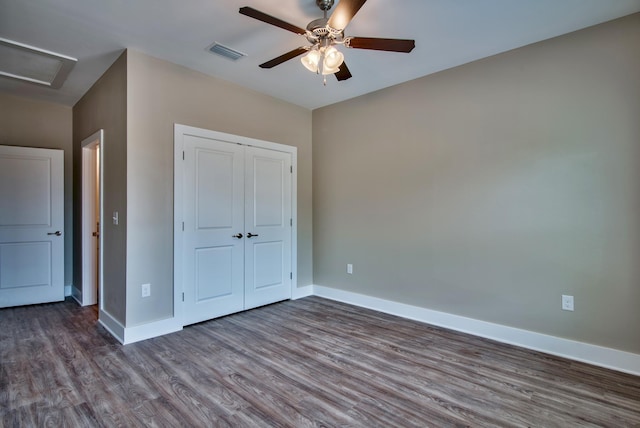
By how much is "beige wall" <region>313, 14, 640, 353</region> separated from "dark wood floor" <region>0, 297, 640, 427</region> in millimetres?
476

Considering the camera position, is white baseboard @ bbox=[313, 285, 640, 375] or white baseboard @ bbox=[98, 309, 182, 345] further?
white baseboard @ bbox=[98, 309, 182, 345]

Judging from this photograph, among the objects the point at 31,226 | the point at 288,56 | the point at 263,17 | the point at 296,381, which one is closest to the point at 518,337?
the point at 296,381

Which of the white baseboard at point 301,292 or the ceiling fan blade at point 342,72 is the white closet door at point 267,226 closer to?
the white baseboard at point 301,292

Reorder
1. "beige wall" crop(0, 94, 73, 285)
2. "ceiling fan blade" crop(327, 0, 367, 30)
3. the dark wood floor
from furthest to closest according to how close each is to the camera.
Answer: "beige wall" crop(0, 94, 73, 285)
the dark wood floor
"ceiling fan blade" crop(327, 0, 367, 30)

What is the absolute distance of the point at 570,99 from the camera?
9.02ft

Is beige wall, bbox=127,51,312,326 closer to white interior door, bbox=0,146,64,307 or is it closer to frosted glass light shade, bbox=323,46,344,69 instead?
frosted glass light shade, bbox=323,46,344,69

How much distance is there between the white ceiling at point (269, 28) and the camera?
94.0 inches

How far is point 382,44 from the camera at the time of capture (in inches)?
87.7

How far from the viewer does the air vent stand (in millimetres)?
Answer: 2985

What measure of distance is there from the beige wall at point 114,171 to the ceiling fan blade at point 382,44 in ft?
7.32

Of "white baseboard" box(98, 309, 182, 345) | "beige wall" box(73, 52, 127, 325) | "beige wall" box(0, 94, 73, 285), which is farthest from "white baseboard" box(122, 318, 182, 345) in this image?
"beige wall" box(0, 94, 73, 285)

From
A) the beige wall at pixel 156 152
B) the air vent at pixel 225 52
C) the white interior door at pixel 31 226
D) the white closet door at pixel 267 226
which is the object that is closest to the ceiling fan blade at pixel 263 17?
the air vent at pixel 225 52

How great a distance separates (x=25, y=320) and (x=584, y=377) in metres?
5.38

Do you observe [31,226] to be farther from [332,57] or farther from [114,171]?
[332,57]
